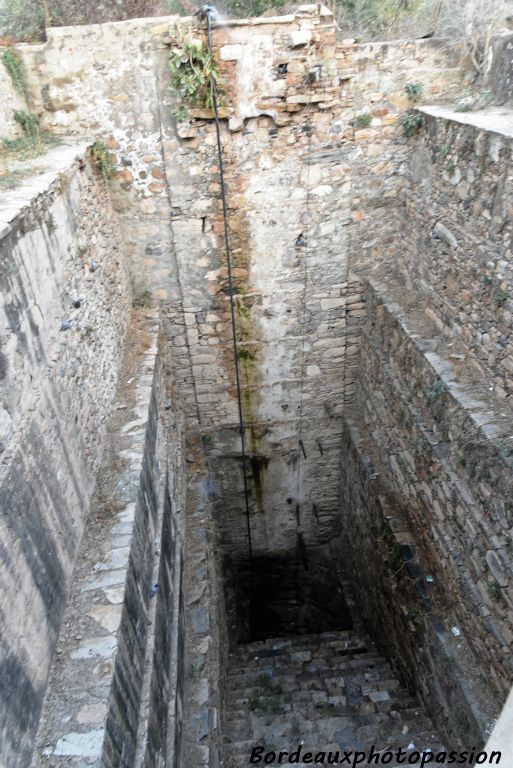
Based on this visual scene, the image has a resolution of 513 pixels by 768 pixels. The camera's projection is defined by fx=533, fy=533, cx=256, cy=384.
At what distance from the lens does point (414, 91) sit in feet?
17.2

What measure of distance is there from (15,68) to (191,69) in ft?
5.19

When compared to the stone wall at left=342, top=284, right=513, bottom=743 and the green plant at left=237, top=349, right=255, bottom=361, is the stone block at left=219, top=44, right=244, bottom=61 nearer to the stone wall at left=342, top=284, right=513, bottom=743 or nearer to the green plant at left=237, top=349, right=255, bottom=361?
the stone wall at left=342, top=284, right=513, bottom=743

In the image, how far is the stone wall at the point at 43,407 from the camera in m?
2.39

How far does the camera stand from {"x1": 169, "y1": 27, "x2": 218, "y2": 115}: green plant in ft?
15.6

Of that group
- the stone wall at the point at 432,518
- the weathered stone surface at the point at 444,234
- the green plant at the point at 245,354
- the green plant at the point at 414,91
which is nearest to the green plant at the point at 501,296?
the stone wall at the point at 432,518

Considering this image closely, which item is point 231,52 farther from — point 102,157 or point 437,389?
point 437,389

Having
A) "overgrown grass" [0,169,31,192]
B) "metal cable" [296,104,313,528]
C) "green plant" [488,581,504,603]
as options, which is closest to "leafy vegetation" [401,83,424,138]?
"metal cable" [296,104,313,528]

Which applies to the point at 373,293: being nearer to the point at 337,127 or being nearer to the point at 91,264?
the point at 337,127

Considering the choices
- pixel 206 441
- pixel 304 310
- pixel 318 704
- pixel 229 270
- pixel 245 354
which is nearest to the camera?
pixel 318 704

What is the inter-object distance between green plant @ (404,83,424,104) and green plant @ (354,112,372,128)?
43cm

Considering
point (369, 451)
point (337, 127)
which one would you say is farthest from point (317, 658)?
point (337, 127)

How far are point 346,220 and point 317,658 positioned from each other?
197 inches

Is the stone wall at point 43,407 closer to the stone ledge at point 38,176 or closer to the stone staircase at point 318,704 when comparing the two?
the stone ledge at point 38,176

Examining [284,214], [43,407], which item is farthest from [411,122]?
[43,407]
